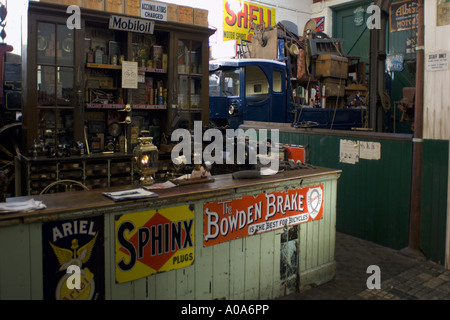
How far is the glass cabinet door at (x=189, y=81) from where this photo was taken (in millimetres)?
6000

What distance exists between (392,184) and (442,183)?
591mm

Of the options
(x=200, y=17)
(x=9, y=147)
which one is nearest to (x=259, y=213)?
(x=200, y=17)

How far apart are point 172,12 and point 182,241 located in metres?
4.09

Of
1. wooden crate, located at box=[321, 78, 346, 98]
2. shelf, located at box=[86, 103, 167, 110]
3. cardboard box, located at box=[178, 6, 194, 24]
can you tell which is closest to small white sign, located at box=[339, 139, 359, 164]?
shelf, located at box=[86, 103, 167, 110]

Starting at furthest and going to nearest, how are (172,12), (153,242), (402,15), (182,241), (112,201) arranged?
(402,15)
(172,12)
(182,241)
(153,242)
(112,201)

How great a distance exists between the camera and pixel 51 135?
16.6ft

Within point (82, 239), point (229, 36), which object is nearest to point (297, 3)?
point (229, 36)

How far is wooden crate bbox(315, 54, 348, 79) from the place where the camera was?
30.9 feet

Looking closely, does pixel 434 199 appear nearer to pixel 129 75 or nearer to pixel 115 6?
pixel 129 75

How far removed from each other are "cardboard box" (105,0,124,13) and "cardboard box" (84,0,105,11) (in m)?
0.05

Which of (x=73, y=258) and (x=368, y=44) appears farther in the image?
(x=368, y=44)

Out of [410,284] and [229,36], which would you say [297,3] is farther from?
[410,284]

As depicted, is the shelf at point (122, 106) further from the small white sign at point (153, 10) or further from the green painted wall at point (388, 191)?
the green painted wall at point (388, 191)

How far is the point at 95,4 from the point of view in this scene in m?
5.03
